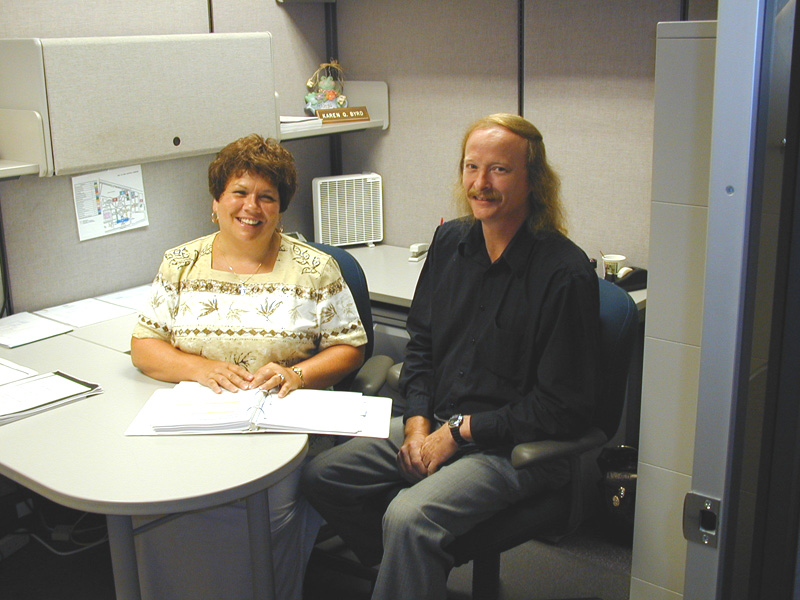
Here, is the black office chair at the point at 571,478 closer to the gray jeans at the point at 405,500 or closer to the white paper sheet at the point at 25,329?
the gray jeans at the point at 405,500

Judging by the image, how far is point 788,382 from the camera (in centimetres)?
58

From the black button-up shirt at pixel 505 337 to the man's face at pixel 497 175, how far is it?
0.23 ft

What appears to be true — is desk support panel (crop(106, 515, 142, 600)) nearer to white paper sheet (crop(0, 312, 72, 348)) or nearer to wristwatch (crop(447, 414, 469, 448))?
wristwatch (crop(447, 414, 469, 448))

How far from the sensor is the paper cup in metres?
2.35

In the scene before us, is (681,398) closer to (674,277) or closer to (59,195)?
(674,277)

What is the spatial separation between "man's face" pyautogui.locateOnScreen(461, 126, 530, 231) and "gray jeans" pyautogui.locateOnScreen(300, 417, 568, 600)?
52 centimetres

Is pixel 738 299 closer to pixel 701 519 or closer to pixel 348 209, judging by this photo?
pixel 701 519

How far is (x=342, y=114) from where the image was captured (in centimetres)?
281

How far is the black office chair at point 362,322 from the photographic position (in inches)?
75.4

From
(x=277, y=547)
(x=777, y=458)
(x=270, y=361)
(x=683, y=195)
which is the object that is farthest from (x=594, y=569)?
(x=777, y=458)

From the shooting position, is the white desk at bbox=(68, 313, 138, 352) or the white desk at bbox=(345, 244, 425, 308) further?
the white desk at bbox=(345, 244, 425, 308)

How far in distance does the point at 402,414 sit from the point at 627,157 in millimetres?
1022

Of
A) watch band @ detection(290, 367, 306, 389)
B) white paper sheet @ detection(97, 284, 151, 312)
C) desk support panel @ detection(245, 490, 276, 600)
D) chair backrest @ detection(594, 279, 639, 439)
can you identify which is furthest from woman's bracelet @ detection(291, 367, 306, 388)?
white paper sheet @ detection(97, 284, 151, 312)

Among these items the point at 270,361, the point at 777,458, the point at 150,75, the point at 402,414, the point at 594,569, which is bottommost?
the point at 594,569
